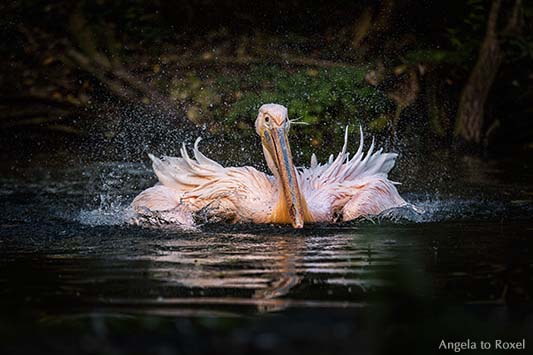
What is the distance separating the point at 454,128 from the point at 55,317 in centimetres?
1002

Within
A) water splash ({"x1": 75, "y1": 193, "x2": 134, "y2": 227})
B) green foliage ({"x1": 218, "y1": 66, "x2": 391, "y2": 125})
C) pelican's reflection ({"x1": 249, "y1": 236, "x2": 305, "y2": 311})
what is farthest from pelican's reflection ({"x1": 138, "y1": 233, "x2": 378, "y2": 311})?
green foliage ({"x1": 218, "y1": 66, "x2": 391, "y2": 125})

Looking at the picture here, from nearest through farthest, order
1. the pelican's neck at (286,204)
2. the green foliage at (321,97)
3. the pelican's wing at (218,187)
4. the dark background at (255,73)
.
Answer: the pelican's neck at (286,204) → the pelican's wing at (218,187) → the green foliage at (321,97) → the dark background at (255,73)

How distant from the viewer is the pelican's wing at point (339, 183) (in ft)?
25.2

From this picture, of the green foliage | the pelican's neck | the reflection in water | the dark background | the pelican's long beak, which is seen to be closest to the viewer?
the reflection in water

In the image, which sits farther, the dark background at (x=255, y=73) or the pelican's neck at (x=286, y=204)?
the dark background at (x=255, y=73)

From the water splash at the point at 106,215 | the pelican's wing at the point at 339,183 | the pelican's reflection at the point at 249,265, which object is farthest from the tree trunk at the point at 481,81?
the pelican's reflection at the point at 249,265

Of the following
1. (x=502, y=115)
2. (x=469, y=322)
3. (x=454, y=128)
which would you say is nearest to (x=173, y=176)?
(x=469, y=322)

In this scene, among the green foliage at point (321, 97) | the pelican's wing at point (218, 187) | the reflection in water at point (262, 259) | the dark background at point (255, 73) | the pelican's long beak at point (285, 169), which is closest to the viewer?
the reflection in water at point (262, 259)

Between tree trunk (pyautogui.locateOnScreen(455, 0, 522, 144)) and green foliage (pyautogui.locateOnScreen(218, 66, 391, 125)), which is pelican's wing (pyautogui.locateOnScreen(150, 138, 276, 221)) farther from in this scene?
tree trunk (pyautogui.locateOnScreen(455, 0, 522, 144))

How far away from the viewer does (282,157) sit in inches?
295

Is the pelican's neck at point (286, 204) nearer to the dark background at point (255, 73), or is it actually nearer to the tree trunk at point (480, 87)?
the dark background at point (255, 73)

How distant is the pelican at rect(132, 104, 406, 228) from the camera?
294 inches

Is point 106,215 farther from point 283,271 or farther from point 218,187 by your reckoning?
point 283,271

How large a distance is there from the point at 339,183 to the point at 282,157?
647 mm
